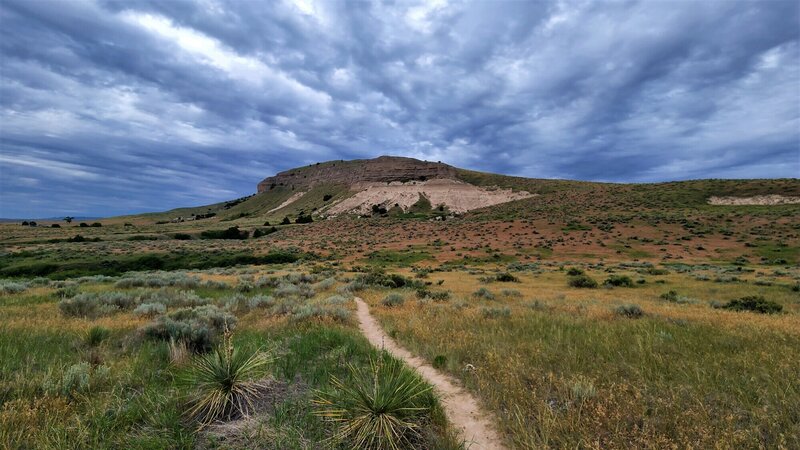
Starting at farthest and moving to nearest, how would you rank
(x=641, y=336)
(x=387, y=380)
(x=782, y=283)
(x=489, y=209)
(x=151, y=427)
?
1. (x=489, y=209)
2. (x=782, y=283)
3. (x=641, y=336)
4. (x=387, y=380)
5. (x=151, y=427)

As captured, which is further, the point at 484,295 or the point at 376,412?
the point at 484,295

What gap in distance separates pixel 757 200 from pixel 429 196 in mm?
73615

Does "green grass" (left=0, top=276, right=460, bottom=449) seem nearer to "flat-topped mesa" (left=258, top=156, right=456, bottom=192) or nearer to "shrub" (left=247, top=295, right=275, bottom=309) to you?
"shrub" (left=247, top=295, right=275, bottom=309)

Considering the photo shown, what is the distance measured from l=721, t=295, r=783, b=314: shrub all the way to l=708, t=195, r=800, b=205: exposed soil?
7080 cm

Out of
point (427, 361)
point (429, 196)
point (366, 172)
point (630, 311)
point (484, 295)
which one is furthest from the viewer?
point (366, 172)

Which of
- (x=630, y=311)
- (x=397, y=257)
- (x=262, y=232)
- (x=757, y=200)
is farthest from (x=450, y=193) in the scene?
(x=630, y=311)

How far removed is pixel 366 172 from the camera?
13138 cm

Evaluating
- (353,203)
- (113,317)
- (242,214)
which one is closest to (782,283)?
(113,317)

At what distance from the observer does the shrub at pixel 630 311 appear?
35.7 feet

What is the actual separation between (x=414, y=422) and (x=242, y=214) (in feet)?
477

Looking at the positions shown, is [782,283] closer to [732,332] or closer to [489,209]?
[732,332]

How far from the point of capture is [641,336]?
717cm

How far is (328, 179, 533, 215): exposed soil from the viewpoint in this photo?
98.2 meters

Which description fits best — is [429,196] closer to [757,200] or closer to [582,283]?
[757,200]
